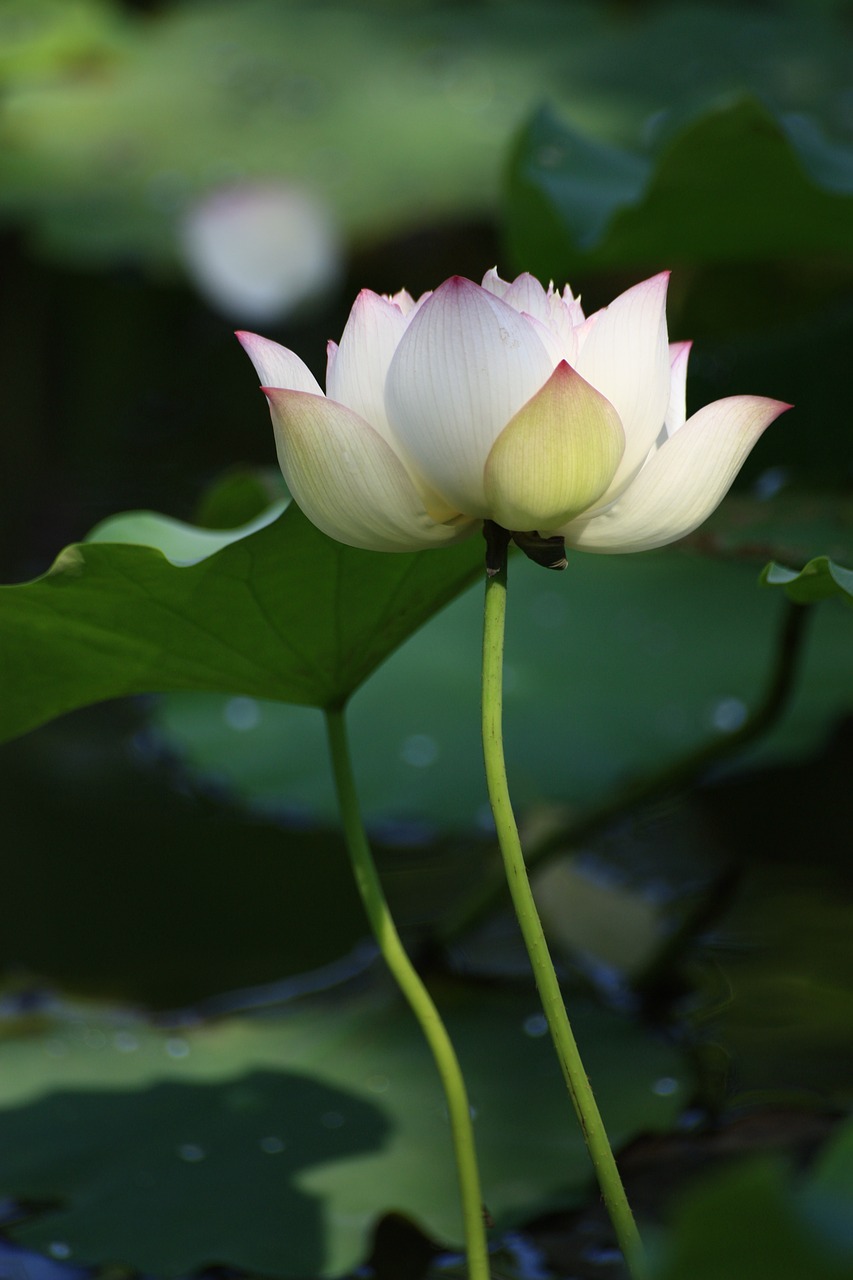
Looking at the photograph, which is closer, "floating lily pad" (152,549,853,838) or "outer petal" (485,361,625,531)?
"outer petal" (485,361,625,531)

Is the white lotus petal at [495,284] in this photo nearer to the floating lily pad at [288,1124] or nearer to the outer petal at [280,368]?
the outer petal at [280,368]

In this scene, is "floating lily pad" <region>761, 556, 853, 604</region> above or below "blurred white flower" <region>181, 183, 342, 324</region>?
below

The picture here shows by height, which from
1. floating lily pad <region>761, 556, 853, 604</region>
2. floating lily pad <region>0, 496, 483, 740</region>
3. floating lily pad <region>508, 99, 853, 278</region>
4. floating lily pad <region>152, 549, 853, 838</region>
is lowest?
floating lily pad <region>761, 556, 853, 604</region>

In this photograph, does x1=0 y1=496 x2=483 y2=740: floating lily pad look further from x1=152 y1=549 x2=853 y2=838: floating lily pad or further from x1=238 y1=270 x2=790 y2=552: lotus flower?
x1=152 y1=549 x2=853 y2=838: floating lily pad

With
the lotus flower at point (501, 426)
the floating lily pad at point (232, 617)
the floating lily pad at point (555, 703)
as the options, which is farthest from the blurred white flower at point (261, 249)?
the lotus flower at point (501, 426)

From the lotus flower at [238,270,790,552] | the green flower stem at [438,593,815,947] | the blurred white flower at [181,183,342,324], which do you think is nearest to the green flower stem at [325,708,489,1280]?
the lotus flower at [238,270,790,552]

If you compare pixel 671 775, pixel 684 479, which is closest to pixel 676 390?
pixel 684 479

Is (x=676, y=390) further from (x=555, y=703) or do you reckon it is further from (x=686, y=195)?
(x=555, y=703)

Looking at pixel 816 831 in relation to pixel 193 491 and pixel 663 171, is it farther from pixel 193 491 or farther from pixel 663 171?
pixel 193 491
